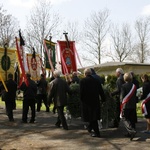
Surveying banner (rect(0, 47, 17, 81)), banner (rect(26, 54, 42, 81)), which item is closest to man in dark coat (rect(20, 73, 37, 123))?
banner (rect(0, 47, 17, 81))

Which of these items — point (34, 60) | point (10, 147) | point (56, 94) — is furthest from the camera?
point (34, 60)

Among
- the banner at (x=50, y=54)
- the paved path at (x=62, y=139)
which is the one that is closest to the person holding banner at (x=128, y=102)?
the paved path at (x=62, y=139)

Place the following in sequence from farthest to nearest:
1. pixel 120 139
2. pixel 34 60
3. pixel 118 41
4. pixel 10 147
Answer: pixel 118 41
pixel 34 60
pixel 120 139
pixel 10 147

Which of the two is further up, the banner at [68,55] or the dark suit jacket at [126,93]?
the banner at [68,55]

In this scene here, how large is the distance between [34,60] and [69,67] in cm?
540

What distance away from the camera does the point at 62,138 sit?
360 inches

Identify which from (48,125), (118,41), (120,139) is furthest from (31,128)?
(118,41)

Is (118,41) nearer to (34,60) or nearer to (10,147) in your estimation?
(34,60)

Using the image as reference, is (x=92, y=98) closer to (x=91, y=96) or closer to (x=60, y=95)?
(x=91, y=96)

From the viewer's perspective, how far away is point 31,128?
11016 mm

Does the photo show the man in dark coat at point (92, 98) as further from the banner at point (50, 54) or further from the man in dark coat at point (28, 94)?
the banner at point (50, 54)

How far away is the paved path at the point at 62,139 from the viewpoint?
8.00 m

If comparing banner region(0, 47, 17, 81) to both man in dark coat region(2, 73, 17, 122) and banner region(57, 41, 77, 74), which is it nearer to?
banner region(57, 41, 77, 74)

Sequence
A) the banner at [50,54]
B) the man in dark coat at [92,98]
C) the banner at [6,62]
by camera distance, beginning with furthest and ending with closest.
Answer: the banner at [50,54]
the banner at [6,62]
the man in dark coat at [92,98]
